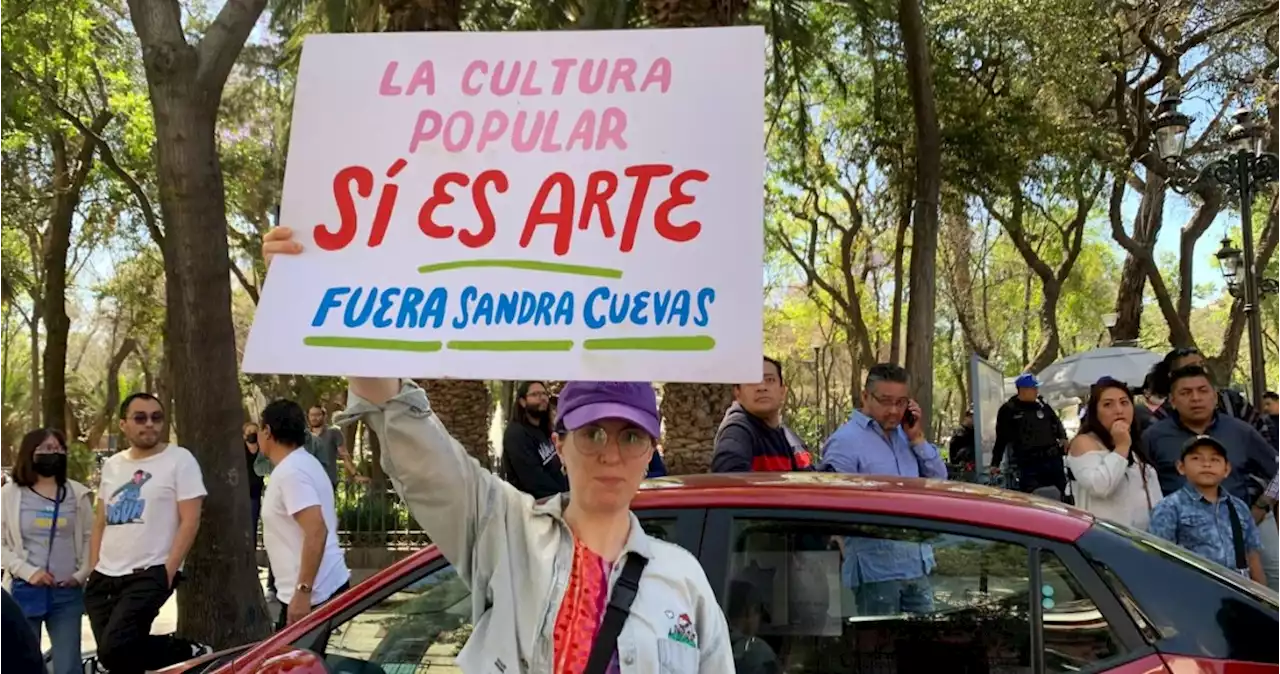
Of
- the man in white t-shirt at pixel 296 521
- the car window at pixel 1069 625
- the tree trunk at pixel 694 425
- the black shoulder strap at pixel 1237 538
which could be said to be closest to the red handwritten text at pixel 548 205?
the car window at pixel 1069 625

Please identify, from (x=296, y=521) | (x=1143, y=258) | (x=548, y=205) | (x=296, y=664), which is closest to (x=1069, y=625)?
(x=548, y=205)

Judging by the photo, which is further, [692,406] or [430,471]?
[692,406]

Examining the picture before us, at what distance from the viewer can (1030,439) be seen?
891cm

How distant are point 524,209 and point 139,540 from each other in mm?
3834

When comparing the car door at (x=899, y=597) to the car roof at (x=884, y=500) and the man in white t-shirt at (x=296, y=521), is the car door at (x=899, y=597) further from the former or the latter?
the man in white t-shirt at (x=296, y=521)

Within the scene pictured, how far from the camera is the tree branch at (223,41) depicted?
5992 mm

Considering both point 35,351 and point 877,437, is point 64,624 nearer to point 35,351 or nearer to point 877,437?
point 877,437

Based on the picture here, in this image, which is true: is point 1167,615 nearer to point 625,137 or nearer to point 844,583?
point 844,583

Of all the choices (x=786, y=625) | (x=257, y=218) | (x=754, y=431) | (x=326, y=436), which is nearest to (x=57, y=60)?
(x=326, y=436)

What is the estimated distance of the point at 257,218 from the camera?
2183 centimetres

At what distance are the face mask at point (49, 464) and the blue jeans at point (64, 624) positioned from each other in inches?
23.0

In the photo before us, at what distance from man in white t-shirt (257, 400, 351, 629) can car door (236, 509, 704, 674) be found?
143 cm

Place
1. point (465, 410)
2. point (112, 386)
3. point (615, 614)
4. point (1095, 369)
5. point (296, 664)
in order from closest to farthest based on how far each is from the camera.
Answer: point (615, 614) < point (296, 664) < point (465, 410) < point (1095, 369) < point (112, 386)

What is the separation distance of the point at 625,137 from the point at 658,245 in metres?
0.22
